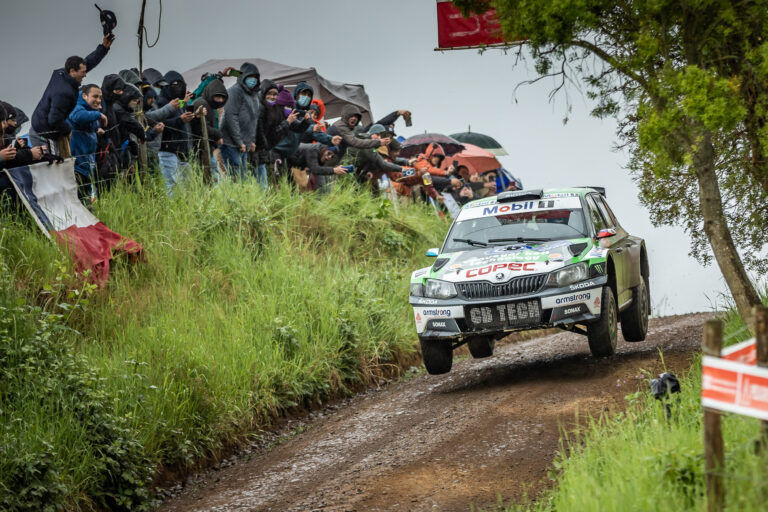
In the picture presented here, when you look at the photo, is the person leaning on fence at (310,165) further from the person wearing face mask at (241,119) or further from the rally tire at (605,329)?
the rally tire at (605,329)

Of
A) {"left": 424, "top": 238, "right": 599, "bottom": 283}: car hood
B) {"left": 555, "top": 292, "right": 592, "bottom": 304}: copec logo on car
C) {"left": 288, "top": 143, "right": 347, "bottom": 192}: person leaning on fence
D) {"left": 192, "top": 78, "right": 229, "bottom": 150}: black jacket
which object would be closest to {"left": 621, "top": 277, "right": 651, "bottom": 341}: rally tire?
{"left": 424, "top": 238, "right": 599, "bottom": 283}: car hood

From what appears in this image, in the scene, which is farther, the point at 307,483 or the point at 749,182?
the point at 749,182

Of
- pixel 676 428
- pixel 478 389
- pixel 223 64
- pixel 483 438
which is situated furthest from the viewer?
pixel 223 64

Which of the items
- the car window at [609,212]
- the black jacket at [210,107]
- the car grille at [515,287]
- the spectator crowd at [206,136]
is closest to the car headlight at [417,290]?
the car grille at [515,287]

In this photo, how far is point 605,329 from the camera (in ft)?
32.0

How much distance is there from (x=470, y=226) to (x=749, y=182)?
413cm

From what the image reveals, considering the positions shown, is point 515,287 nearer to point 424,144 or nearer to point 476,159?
point 424,144

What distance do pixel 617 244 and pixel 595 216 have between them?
558mm

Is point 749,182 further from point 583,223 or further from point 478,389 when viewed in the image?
point 478,389

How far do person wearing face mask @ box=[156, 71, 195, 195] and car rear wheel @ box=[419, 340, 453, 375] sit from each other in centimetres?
541

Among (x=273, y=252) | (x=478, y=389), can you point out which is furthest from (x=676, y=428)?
(x=273, y=252)

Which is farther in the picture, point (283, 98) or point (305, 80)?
point (305, 80)

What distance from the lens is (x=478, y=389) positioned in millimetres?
10164

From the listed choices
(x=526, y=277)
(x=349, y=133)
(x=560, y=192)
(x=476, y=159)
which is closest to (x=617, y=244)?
(x=560, y=192)
